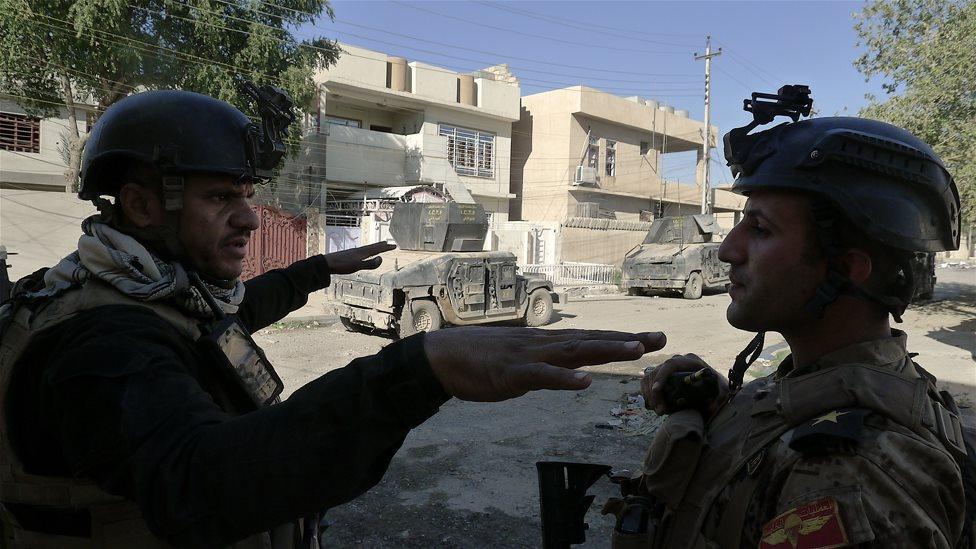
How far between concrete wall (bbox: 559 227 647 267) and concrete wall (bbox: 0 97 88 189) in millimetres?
15911

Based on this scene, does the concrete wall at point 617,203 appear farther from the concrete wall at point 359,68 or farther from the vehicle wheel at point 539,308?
the vehicle wheel at point 539,308

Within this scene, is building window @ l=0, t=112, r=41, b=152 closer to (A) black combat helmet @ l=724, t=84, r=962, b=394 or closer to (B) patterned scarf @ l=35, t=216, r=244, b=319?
(B) patterned scarf @ l=35, t=216, r=244, b=319

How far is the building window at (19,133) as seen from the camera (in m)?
14.9

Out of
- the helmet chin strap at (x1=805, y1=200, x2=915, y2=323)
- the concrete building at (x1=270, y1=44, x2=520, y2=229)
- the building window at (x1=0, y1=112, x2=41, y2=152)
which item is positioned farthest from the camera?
the concrete building at (x1=270, y1=44, x2=520, y2=229)

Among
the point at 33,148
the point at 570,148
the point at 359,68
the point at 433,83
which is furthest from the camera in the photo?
the point at 570,148

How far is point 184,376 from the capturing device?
1218mm

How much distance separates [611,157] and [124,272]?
1154 inches

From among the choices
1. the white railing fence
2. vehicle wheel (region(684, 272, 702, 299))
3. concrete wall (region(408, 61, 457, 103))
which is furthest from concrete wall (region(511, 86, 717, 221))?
vehicle wheel (region(684, 272, 702, 299))

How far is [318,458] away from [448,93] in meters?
23.8

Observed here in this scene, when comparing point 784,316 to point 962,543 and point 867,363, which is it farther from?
point 962,543

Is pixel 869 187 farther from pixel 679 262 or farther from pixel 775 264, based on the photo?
pixel 679 262

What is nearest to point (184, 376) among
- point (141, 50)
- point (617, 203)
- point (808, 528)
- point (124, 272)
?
point (124, 272)

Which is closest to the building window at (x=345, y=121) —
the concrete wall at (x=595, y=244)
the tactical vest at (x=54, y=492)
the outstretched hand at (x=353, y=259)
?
the concrete wall at (x=595, y=244)

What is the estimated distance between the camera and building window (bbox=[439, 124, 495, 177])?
24.2 metres
